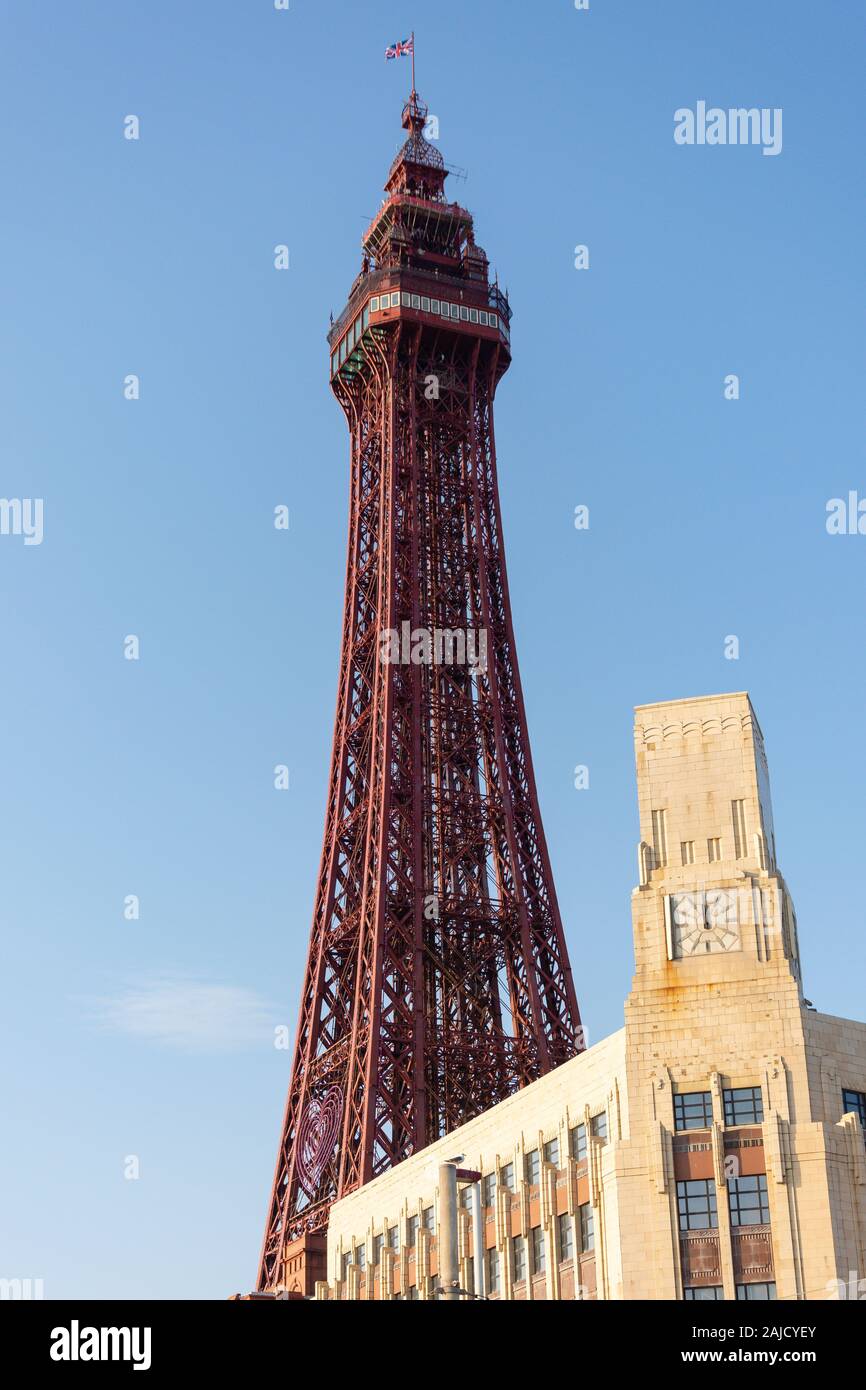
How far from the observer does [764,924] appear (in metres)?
58.6

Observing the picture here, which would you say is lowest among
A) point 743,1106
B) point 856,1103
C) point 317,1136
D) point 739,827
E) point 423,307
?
point 743,1106

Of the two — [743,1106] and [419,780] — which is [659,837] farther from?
[419,780]

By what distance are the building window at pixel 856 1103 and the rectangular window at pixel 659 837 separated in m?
8.67

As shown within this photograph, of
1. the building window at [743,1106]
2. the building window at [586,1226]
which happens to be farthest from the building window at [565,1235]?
the building window at [743,1106]

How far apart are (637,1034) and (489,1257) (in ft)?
42.3

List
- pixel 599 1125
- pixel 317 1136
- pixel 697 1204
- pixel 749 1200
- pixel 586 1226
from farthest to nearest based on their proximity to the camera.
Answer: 1. pixel 317 1136
2. pixel 586 1226
3. pixel 599 1125
4. pixel 697 1204
5. pixel 749 1200

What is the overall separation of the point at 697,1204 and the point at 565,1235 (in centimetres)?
780

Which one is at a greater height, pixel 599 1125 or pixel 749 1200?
pixel 599 1125

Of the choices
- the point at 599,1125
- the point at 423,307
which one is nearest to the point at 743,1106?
the point at 599,1125

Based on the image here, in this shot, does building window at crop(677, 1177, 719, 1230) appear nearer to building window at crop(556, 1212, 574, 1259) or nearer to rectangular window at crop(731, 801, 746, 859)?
building window at crop(556, 1212, 574, 1259)

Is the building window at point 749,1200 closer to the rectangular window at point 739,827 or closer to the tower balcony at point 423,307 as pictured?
the rectangular window at point 739,827

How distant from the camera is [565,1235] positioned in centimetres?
6166

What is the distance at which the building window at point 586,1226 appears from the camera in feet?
197
